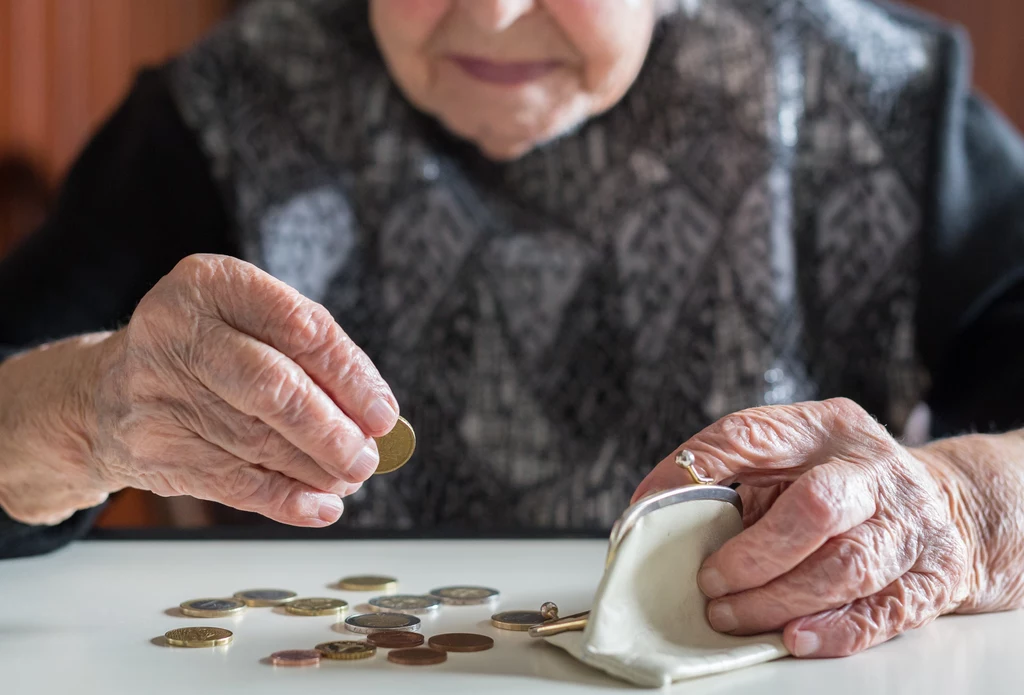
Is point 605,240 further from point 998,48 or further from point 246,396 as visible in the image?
point 998,48

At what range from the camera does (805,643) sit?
73cm

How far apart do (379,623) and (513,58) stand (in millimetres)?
833

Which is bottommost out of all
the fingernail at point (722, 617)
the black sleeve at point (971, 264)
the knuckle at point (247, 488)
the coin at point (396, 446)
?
the fingernail at point (722, 617)

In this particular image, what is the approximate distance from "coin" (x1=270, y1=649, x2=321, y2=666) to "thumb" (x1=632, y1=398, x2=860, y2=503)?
24 centimetres

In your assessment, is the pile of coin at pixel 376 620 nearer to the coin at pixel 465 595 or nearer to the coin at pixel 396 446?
the coin at pixel 465 595

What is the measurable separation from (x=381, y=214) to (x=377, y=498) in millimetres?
436

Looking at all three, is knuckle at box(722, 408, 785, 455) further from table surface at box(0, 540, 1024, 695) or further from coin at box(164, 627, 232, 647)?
coin at box(164, 627, 232, 647)

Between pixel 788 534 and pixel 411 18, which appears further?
pixel 411 18

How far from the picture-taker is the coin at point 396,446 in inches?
33.2

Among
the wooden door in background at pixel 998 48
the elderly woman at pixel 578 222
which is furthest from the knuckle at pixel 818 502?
the wooden door in background at pixel 998 48

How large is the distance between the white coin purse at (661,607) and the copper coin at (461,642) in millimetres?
39

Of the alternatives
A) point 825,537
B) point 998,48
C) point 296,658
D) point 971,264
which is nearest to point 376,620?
point 296,658

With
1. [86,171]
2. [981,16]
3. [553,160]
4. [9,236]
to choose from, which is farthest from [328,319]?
[981,16]

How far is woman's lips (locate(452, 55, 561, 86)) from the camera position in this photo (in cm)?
140
